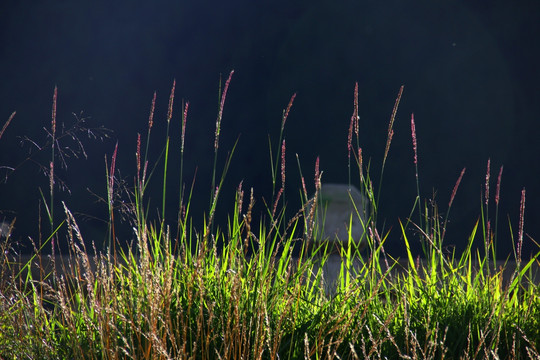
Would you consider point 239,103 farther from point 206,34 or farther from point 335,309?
point 335,309

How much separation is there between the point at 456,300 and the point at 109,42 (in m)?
4.85

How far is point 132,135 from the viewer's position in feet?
20.0

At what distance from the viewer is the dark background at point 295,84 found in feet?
19.7

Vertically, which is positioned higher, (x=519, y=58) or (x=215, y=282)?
(x=519, y=58)

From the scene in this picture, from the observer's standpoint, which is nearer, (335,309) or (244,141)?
(335,309)

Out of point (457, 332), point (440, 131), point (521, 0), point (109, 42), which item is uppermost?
point (521, 0)

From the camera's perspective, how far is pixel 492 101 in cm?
607

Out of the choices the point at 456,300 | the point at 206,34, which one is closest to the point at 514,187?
the point at 206,34

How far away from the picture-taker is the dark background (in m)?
6.02

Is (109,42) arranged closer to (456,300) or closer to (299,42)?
(299,42)

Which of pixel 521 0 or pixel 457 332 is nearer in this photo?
pixel 457 332

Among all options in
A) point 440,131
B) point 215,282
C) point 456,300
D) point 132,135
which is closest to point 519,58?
point 440,131

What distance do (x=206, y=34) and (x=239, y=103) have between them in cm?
70

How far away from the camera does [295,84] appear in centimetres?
605
